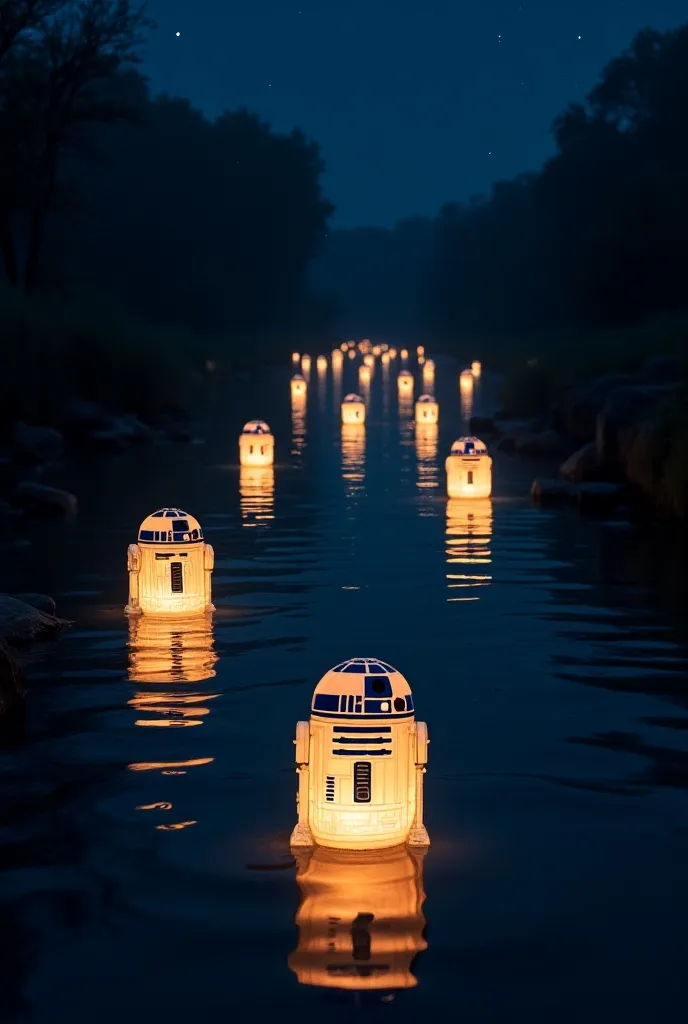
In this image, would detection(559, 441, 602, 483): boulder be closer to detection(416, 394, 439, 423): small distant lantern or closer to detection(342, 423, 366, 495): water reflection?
detection(342, 423, 366, 495): water reflection

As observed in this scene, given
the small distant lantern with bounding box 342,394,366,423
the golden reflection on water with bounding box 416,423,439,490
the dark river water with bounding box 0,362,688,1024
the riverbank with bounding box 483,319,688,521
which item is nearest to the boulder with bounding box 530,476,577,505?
the riverbank with bounding box 483,319,688,521

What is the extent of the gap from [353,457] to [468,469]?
8703 millimetres

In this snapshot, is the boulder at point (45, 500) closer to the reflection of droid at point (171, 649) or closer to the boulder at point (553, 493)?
the boulder at point (553, 493)

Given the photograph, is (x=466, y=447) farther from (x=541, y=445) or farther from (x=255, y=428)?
(x=541, y=445)

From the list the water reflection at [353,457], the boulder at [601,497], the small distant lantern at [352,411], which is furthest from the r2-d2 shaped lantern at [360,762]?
the small distant lantern at [352,411]

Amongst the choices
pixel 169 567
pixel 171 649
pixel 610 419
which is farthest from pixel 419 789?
pixel 610 419

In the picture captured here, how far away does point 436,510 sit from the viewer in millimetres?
23375

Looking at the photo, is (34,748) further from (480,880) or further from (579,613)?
(579,613)

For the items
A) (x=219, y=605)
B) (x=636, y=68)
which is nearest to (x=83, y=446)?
(x=219, y=605)

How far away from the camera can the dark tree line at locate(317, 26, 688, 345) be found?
61.3 m

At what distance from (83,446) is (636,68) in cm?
5821

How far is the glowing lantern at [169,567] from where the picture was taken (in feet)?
46.9

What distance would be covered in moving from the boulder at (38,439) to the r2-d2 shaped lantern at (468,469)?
1063 cm

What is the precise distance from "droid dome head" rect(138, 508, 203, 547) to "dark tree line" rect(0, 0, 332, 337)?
31.6 metres
